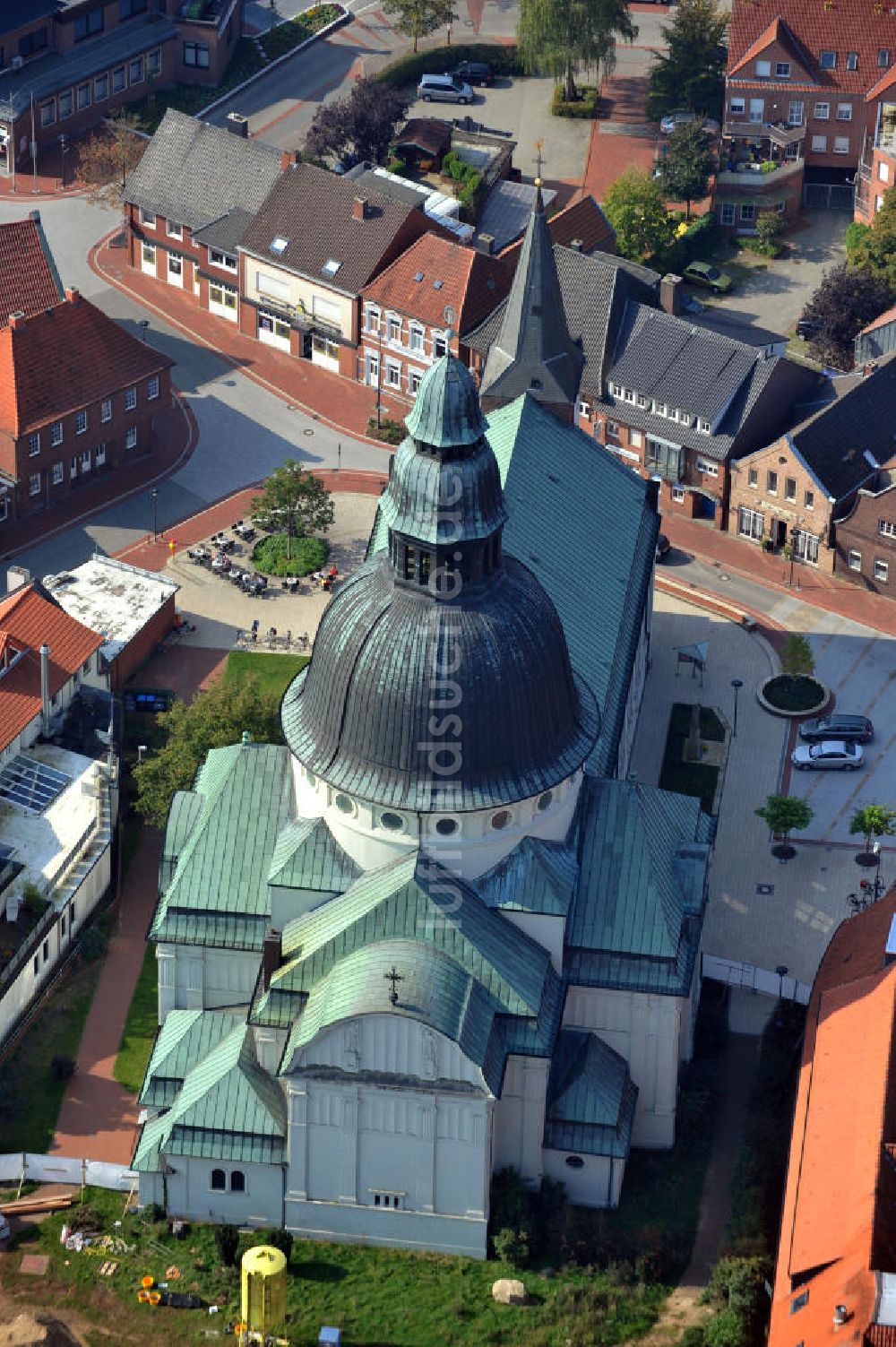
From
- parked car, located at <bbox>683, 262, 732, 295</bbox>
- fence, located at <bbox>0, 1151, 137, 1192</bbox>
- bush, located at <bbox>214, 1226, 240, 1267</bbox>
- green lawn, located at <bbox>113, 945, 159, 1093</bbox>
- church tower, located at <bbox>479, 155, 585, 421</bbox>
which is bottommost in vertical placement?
bush, located at <bbox>214, 1226, 240, 1267</bbox>

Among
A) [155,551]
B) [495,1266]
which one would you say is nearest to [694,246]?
[155,551]

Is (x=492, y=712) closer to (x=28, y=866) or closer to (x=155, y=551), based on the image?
(x=28, y=866)

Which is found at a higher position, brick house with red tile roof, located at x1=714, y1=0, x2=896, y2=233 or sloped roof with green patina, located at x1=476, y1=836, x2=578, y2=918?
brick house with red tile roof, located at x1=714, y1=0, x2=896, y2=233

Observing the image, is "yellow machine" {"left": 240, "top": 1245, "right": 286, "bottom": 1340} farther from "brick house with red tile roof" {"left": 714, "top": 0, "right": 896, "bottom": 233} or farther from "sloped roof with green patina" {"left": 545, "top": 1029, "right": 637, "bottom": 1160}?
A: "brick house with red tile roof" {"left": 714, "top": 0, "right": 896, "bottom": 233}

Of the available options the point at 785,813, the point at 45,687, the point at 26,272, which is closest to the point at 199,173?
the point at 26,272

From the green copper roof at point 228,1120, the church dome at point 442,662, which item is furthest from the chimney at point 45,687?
the church dome at point 442,662

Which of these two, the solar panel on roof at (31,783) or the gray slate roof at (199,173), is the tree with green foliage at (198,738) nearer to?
the solar panel on roof at (31,783)

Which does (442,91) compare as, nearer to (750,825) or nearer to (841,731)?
(841,731)

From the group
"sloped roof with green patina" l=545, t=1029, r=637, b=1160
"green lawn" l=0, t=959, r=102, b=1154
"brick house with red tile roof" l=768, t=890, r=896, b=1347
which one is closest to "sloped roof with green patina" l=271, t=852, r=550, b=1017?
"sloped roof with green patina" l=545, t=1029, r=637, b=1160
